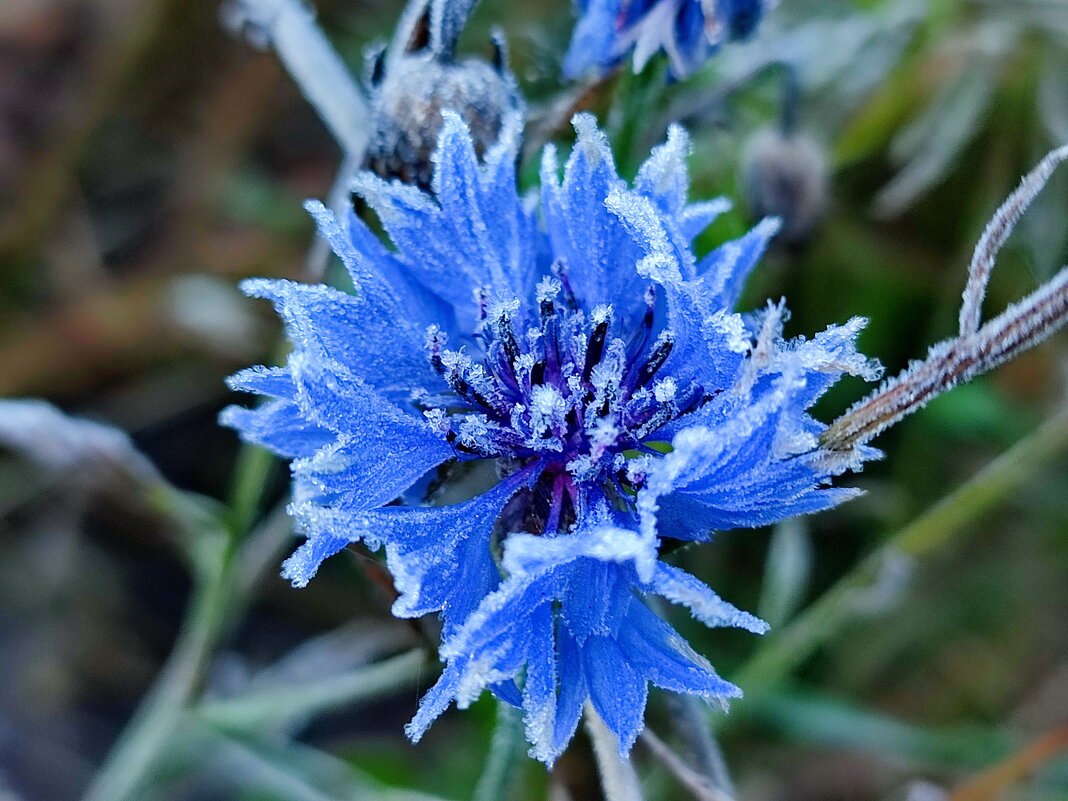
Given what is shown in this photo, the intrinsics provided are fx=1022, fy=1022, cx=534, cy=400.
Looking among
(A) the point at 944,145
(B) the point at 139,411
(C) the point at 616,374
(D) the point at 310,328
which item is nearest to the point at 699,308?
(C) the point at 616,374

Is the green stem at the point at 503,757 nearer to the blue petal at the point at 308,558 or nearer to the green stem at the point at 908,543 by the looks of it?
the blue petal at the point at 308,558

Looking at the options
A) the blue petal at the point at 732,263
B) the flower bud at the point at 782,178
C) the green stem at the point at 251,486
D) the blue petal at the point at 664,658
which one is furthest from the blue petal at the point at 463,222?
the flower bud at the point at 782,178

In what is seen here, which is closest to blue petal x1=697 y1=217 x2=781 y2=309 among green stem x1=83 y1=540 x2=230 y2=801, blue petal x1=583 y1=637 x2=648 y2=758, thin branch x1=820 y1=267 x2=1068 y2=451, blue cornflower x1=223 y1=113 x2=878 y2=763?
blue cornflower x1=223 y1=113 x2=878 y2=763

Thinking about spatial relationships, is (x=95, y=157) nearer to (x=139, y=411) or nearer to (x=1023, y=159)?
(x=139, y=411)

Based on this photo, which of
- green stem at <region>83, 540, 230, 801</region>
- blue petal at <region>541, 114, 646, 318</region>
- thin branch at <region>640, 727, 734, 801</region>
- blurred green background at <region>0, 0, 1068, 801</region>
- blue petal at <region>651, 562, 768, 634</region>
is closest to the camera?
blue petal at <region>651, 562, 768, 634</region>

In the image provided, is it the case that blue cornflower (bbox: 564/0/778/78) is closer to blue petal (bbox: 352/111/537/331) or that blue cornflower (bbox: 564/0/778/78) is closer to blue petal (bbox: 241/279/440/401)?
blue petal (bbox: 352/111/537/331)

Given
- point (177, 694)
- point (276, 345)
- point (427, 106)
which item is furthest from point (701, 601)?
point (276, 345)
